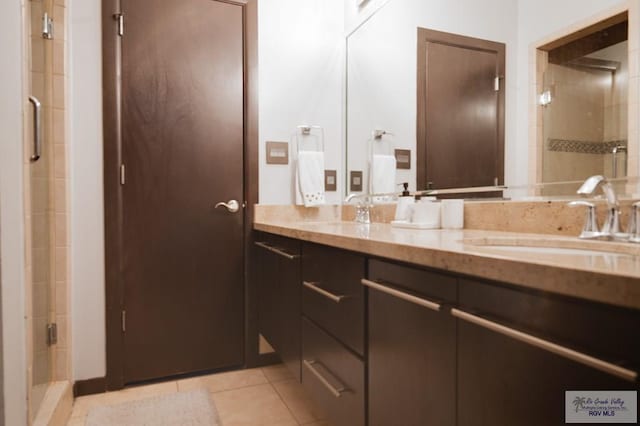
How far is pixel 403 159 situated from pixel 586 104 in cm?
87

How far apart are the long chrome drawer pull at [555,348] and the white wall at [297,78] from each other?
5.22 feet

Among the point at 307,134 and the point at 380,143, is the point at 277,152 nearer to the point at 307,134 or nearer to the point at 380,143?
the point at 307,134

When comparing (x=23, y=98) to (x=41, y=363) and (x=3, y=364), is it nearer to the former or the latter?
(x=3, y=364)

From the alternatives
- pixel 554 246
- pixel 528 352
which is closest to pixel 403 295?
pixel 528 352

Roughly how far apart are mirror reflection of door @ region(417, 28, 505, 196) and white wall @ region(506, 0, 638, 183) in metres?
0.06

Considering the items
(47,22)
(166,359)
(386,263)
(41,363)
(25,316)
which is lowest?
(166,359)

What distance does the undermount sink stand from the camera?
2.79 ft

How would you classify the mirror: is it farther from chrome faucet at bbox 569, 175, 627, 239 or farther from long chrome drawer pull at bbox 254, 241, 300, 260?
long chrome drawer pull at bbox 254, 241, 300, 260

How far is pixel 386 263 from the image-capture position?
95cm

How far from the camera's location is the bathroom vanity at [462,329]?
0.51 metres

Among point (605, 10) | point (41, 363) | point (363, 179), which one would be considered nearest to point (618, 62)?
point (605, 10)

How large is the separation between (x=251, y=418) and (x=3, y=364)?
93 centimetres

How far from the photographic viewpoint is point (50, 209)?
167 cm

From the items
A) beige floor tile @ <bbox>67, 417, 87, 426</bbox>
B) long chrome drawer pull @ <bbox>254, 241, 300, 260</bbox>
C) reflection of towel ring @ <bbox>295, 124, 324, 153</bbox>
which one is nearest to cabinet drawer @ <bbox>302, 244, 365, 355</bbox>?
long chrome drawer pull @ <bbox>254, 241, 300, 260</bbox>
